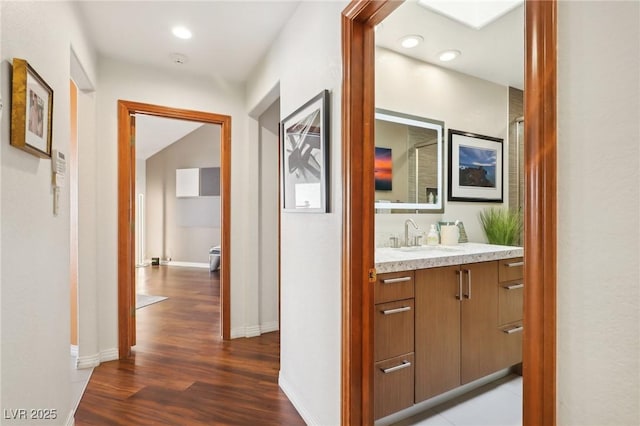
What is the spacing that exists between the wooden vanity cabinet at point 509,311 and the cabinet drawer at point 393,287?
0.82 m

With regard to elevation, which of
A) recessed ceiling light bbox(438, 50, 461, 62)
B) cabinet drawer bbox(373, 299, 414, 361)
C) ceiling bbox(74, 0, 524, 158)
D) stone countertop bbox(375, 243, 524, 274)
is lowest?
cabinet drawer bbox(373, 299, 414, 361)

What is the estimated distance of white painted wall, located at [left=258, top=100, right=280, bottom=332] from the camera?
340 centimetres

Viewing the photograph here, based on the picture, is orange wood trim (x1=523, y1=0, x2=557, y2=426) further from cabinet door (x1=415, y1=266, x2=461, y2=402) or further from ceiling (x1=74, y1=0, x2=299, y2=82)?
ceiling (x1=74, y1=0, x2=299, y2=82)

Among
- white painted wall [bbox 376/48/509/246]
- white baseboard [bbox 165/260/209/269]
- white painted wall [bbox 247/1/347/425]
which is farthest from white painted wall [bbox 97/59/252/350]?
white baseboard [bbox 165/260/209/269]

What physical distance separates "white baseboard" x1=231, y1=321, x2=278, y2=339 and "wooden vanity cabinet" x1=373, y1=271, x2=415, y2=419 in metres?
1.85

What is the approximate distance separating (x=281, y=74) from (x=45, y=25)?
1.32 m

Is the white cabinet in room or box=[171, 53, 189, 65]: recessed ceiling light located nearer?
box=[171, 53, 189, 65]: recessed ceiling light

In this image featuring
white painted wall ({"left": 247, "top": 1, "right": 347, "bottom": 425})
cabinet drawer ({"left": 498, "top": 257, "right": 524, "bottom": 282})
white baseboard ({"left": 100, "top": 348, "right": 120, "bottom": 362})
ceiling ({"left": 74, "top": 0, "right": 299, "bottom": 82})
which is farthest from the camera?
white baseboard ({"left": 100, "top": 348, "right": 120, "bottom": 362})

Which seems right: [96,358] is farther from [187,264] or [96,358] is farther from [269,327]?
[187,264]

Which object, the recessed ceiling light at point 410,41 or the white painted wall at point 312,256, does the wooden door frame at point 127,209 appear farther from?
the recessed ceiling light at point 410,41

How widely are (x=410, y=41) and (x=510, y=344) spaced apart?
2293mm

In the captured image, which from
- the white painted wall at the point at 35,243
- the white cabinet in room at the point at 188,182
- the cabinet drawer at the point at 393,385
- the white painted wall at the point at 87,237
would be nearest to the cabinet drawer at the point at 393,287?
the cabinet drawer at the point at 393,385

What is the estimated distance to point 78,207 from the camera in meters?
2.60
